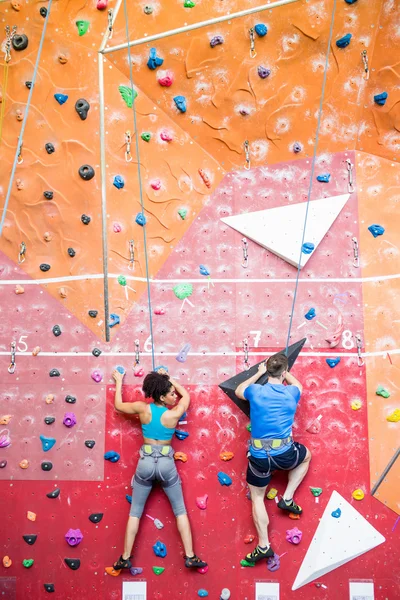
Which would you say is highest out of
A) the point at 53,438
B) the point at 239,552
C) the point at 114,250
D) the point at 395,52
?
the point at 395,52

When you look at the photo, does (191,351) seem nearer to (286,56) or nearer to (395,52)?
(286,56)

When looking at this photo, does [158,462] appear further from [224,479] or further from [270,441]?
[270,441]

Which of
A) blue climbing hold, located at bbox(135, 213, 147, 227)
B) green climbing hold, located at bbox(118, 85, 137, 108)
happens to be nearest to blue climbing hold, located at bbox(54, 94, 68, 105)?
green climbing hold, located at bbox(118, 85, 137, 108)

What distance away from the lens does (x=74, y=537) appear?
4.80 meters

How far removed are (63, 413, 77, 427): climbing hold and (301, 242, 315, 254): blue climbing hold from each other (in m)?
2.09

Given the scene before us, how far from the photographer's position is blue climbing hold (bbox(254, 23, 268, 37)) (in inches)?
191

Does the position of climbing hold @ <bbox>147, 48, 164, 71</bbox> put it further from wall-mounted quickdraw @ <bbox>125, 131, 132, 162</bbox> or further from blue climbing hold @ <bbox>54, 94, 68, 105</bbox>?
blue climbing hold @ <bbox>54, 94, 68, 105</bbox>

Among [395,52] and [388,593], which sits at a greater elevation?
[395,52]

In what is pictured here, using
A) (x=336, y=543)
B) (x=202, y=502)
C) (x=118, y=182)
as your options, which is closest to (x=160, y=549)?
(x=202, y=502)

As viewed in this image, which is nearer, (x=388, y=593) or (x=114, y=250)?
(x=388, y=593)

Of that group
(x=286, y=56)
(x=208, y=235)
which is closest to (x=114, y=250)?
(x=208, y=235)

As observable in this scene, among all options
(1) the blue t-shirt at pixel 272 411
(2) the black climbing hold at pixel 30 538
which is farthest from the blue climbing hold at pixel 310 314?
(2) the black climbing hold at pixel 30 538

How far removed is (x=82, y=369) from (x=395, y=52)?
3.27 meters

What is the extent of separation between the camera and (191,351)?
4.95m
